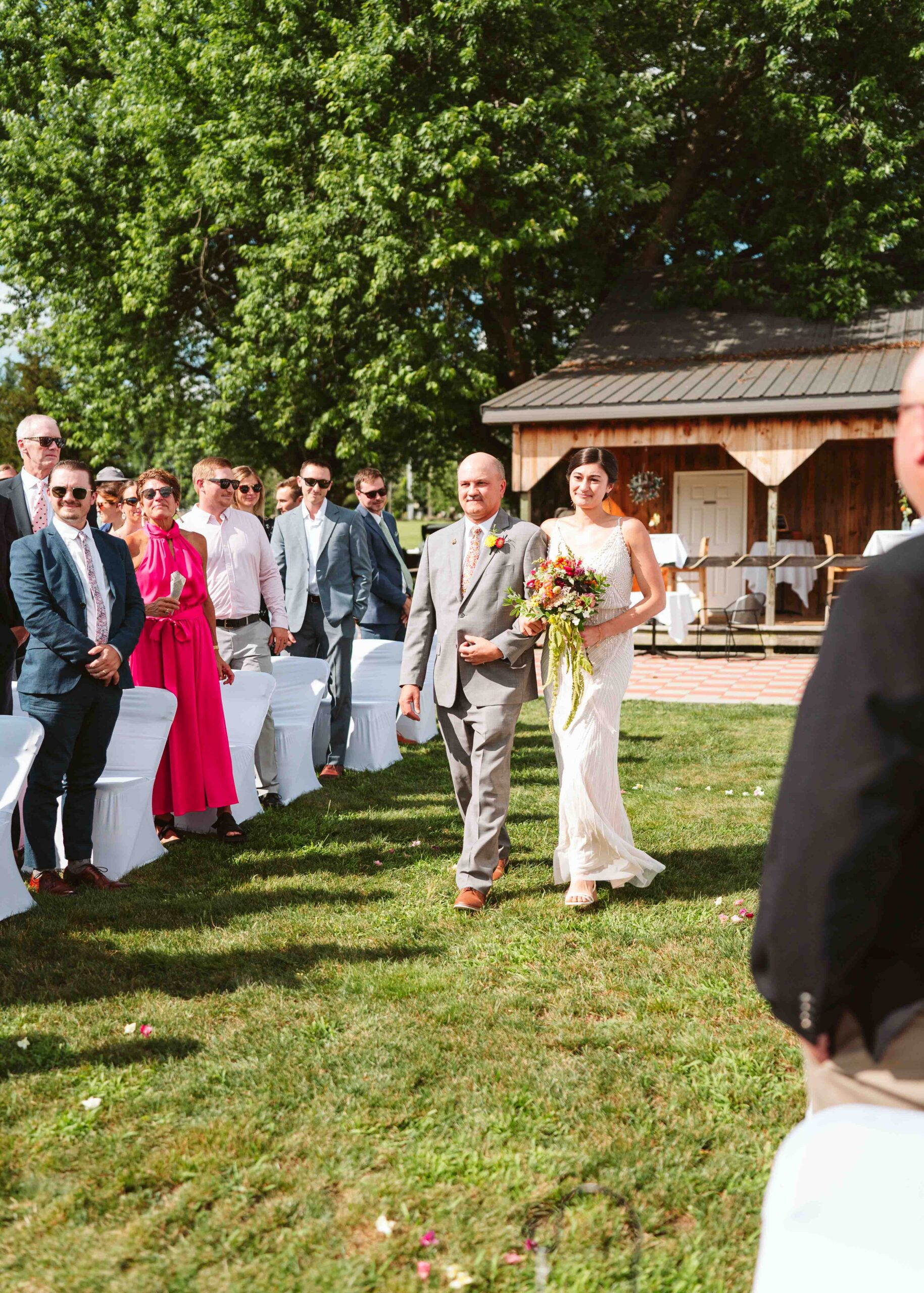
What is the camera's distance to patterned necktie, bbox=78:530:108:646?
5.92 metres

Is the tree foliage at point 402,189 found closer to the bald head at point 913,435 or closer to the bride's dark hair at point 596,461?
the bride's dark hair at point 596,461

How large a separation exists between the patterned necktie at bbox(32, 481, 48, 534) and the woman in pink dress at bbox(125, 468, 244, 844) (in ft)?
2.67

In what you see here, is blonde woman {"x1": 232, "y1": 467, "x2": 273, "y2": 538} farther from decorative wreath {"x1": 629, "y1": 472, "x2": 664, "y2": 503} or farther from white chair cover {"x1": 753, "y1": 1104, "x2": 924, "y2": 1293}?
decorative wreath {"x1": 629, "y1": 472, "x2": 664, "y2": 503}

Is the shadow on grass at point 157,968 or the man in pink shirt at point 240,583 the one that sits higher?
the man in pink shirt at point 240,583

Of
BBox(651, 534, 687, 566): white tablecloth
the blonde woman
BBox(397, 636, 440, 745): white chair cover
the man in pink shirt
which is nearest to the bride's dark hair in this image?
the man in pink shirt

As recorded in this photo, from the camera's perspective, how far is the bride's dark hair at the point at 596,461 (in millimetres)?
5512

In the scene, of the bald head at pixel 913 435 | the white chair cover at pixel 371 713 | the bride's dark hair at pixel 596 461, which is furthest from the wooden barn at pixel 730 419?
the bald head at pixel 913 435

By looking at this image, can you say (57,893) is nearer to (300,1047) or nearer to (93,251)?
(300,1047)

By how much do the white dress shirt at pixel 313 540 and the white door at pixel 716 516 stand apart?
537 inches

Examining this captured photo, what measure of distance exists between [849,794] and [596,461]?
404 cm

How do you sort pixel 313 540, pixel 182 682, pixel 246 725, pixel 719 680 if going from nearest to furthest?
pixel 182 682, pixel 246 725, pixel 313 540, pixel 719 680

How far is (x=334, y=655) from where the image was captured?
8.74 m

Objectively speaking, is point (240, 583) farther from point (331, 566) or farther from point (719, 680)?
point (719, 680)

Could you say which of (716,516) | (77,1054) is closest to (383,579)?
(77,1054)
